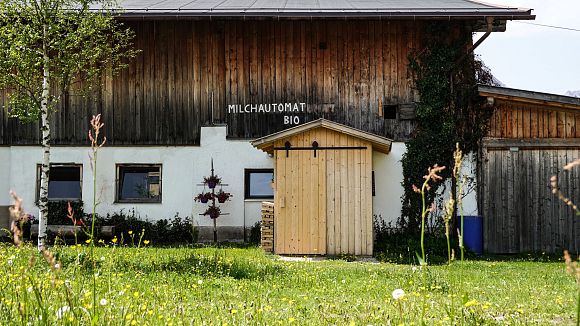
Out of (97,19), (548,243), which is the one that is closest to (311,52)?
(97,19)

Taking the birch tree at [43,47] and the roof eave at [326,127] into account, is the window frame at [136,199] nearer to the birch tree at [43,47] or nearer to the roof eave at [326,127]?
the roof eave at [326,127]

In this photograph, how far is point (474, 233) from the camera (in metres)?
15.9

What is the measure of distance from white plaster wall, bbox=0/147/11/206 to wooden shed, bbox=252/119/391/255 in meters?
7.68

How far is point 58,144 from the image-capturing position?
56.3 feet

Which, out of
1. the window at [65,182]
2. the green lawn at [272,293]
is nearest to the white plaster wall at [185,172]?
the window at [65,182]

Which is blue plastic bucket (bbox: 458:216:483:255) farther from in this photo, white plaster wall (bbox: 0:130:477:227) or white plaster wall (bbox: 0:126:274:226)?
white plaster wall (bbox: 0:126:274:226)

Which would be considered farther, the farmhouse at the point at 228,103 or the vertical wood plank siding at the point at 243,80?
the vertical wood plank siding at the point at 243,80

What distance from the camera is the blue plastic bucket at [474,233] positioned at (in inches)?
622

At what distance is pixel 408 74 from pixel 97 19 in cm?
837

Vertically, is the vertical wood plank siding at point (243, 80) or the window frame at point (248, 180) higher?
the vertical wood plank siding at point (243, 80)

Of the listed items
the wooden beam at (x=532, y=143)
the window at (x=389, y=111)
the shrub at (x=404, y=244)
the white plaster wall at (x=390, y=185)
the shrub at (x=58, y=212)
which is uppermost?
the window at (x=389, y=111)

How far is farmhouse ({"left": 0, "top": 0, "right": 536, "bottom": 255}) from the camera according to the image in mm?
16594

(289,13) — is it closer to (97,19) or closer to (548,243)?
(97,19)

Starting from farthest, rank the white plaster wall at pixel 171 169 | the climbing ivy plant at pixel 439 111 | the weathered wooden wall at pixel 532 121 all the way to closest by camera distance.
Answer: the white plaster wall at pixel 171 169
the climbing ivy plant at pixel 439 111
the weathered wooden wall at pixel 532 121
